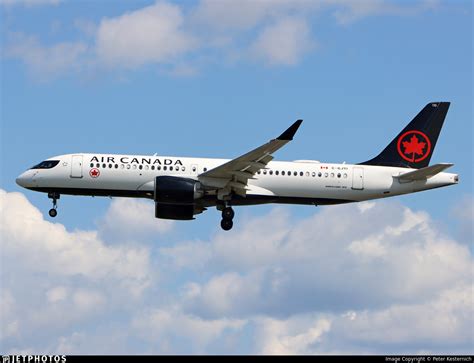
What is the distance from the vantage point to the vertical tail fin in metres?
68.6

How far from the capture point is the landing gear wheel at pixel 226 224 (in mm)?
65500

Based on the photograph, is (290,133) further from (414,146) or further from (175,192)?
(414,146)

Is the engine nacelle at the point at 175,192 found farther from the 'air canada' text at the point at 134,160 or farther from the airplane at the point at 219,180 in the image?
the 'air canada' text at the point at 134,160

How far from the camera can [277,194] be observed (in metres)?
65.7

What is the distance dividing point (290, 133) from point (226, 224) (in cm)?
880

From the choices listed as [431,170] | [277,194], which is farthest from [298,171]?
[431,170]

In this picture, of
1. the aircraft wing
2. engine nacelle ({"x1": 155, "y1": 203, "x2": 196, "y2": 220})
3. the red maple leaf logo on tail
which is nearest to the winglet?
the aircraft wing

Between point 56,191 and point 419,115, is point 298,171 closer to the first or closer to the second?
point 419,115

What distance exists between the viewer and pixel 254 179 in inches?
2576

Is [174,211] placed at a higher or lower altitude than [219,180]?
lower

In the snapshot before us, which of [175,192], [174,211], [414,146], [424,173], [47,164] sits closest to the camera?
[175,192]

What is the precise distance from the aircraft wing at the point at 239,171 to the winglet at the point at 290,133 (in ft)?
3.34

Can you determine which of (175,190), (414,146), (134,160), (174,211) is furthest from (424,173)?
(134,160)

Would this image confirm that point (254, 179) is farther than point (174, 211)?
Yes
